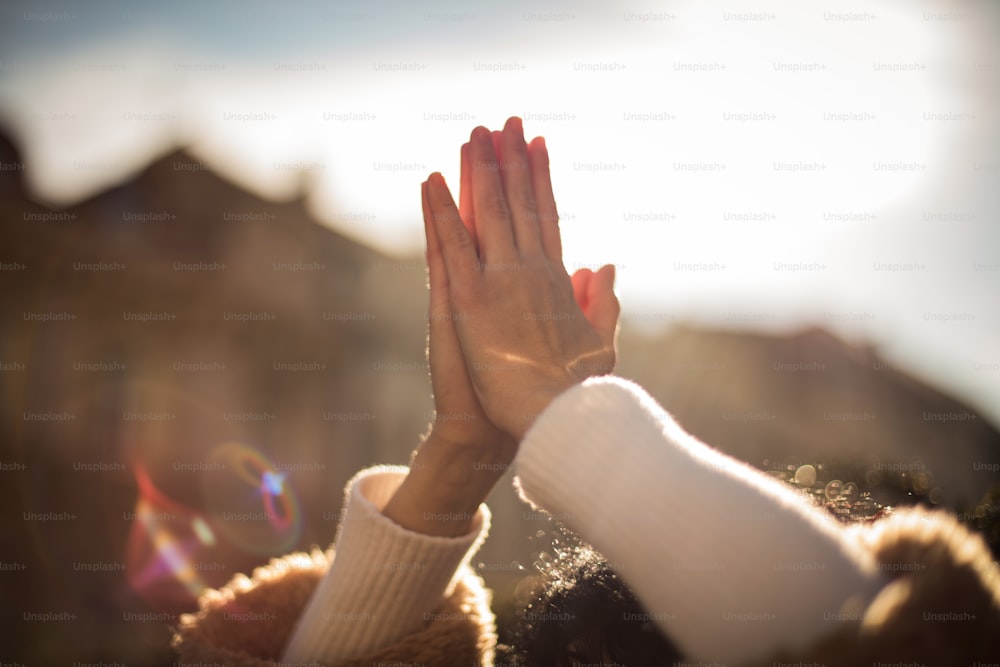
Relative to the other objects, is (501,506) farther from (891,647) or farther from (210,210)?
(891,647)

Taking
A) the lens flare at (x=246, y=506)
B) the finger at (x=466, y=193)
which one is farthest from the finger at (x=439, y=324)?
the lens flare at (x=246, y=506)

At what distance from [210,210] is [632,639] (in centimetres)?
1428

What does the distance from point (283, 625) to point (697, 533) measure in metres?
1.29

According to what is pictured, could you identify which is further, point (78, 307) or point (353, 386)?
point (353, 386)

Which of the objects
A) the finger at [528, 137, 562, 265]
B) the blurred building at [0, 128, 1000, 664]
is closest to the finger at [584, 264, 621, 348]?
the finger at [528, 137, 562, 265]

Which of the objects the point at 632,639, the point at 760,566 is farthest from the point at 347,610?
the point at 760,566

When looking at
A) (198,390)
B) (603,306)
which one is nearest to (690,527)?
(603,306)

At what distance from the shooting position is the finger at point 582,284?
1840 mm

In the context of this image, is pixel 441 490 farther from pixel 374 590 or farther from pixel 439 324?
pixel 439 324

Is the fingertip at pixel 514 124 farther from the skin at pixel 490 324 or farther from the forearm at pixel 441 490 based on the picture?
the forearm at pixel 441 490

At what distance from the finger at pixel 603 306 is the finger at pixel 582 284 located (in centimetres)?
1

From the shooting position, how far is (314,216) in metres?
14.3

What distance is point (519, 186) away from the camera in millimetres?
1714

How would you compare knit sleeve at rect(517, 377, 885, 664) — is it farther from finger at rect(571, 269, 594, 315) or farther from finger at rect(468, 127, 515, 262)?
finger at rect(571, 269, 594, 315)
